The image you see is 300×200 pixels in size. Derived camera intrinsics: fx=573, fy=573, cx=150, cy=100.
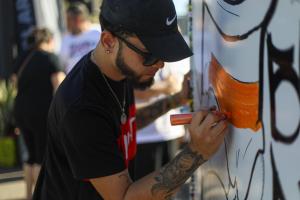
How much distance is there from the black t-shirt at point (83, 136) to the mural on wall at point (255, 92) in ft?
1.21

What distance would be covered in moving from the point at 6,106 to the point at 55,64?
304 centimetres

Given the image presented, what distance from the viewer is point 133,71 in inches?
75.9

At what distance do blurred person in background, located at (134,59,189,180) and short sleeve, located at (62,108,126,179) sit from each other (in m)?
1.99

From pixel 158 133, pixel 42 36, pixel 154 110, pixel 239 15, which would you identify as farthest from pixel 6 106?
pixel 239 15

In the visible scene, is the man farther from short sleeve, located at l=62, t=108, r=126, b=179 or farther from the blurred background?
the blurred background

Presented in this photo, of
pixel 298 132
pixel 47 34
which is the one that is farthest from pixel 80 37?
pixel 298 132

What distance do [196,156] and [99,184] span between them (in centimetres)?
33

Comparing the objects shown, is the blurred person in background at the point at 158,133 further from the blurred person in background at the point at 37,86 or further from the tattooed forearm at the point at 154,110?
the blurred person in background at the point at 37,86

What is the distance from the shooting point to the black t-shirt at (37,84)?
520 cm

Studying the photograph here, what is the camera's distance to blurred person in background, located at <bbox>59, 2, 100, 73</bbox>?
207 inches

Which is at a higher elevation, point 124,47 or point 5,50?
point 124,47

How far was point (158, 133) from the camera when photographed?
4.06 metres

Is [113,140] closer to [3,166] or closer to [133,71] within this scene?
[133,71]

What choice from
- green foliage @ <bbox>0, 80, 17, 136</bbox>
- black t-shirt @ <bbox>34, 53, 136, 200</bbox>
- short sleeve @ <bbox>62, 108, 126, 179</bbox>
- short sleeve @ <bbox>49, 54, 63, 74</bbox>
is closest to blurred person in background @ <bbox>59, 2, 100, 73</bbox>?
short sleeve @ <bbox>49, 54, 63, 74</bbox>
